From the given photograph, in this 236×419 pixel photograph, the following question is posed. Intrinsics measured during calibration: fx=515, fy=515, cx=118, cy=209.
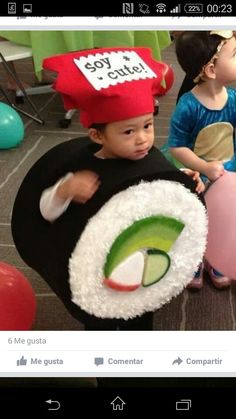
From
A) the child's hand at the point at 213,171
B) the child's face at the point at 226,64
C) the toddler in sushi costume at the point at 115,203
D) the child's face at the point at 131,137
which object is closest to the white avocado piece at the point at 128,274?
the toddler in sushi costume at the point at 115,203

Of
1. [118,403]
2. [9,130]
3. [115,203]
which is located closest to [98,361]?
[118,403]

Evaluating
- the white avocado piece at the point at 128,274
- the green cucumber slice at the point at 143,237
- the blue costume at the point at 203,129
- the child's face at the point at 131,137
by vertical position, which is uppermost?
the child's face at the point at 131,137

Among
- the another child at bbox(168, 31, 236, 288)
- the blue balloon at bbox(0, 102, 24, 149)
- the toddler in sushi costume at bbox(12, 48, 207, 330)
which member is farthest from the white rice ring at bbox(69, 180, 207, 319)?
the blue balloon at bbox(0, 102, 24, 149)

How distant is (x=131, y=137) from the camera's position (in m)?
0.57

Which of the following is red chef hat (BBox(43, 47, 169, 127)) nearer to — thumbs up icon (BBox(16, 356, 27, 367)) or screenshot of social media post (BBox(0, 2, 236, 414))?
screenshot of social media post (BBox(0, 2, 236, 414))

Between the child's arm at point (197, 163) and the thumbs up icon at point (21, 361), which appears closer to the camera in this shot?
the thumbs up icon at point (21, 361)

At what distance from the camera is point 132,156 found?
1.90 ft

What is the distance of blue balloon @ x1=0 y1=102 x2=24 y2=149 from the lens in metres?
1.33

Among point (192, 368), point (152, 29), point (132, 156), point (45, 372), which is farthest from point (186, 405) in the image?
point (152, 29)

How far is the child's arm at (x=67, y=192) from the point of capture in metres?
0.56

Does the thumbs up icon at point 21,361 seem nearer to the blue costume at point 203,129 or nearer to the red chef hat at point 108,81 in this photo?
the red chef hat at point 108,81
